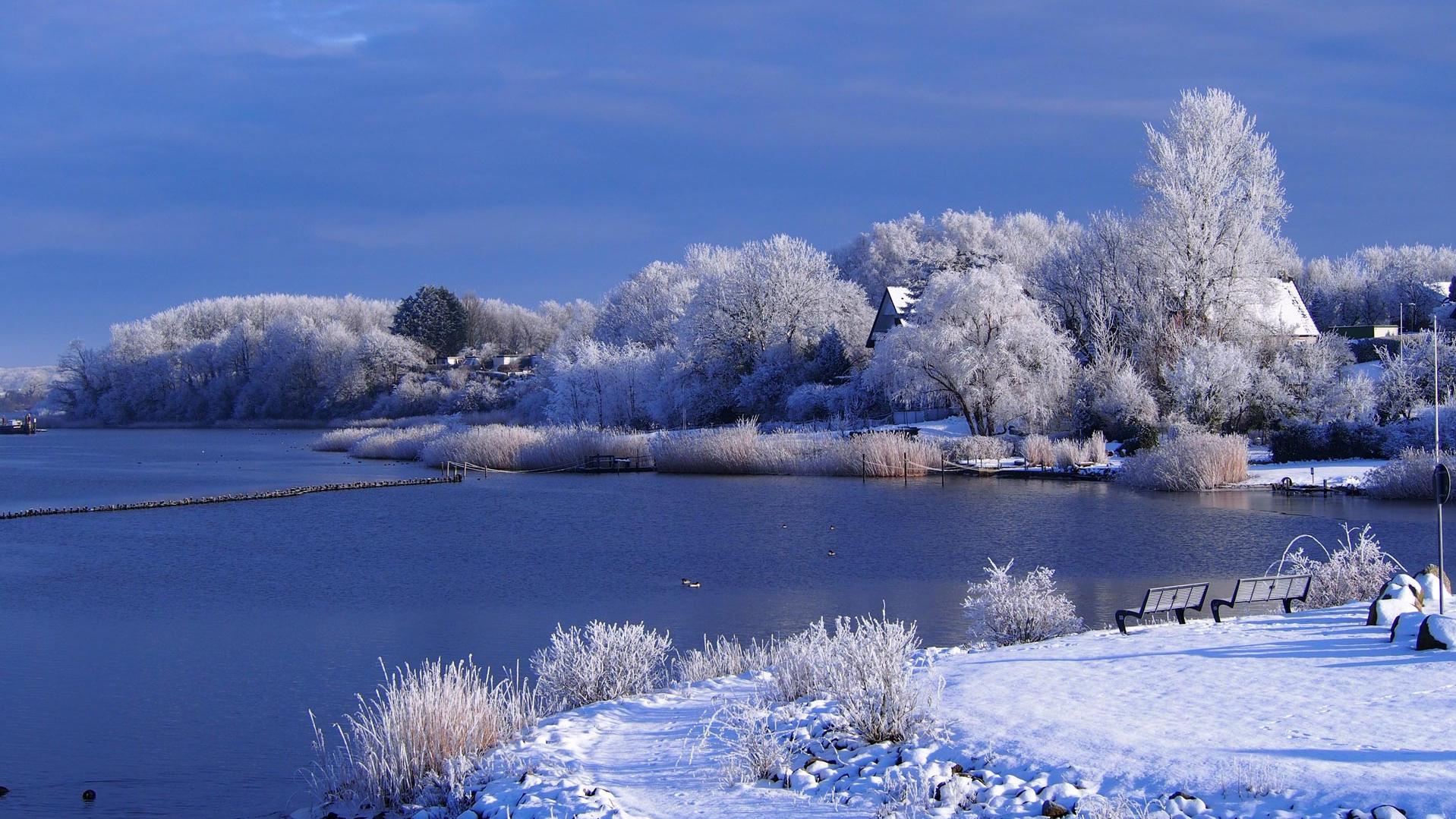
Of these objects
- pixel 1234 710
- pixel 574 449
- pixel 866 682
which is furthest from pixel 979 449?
pixel 866 682

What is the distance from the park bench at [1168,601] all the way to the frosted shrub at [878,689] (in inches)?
149

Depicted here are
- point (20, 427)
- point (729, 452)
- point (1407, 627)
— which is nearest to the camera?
point (1407, 627)

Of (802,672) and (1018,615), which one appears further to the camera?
(1018,615)

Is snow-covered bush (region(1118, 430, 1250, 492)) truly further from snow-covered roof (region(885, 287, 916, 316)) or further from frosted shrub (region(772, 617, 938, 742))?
snow-covered roof (region(885, 287, 916, 316))

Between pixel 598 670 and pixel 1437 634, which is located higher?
pixel 1437 634

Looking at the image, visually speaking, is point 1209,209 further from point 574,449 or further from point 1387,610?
point 1387,610

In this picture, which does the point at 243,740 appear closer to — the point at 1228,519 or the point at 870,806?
the point at 870,806

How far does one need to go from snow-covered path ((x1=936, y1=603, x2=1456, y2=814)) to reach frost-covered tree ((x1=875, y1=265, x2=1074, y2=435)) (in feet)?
97.9

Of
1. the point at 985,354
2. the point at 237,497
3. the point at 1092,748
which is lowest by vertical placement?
the point at 237,497

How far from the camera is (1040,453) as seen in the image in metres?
36.3

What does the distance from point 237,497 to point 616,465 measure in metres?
13.7

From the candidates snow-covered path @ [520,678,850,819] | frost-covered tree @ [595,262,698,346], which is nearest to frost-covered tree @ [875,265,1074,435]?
frost-covered tree @ [595,262,698,346]

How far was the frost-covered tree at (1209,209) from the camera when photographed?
41125mm

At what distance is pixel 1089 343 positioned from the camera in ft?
149
